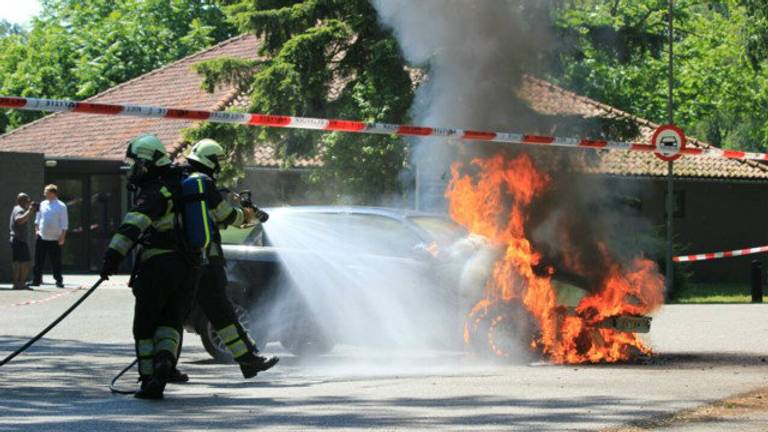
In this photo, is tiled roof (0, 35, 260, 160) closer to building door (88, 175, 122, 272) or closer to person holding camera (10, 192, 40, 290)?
building door (88, 175, 122, 272)

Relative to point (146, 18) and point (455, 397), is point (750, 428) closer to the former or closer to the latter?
point (455, 397)

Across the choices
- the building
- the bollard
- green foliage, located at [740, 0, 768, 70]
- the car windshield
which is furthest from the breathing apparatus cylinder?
green foliage, located at [740, 0, 768, 70]

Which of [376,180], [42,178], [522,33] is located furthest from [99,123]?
[522,33]

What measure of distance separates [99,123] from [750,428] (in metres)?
29.5

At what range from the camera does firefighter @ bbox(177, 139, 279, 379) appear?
406 inches

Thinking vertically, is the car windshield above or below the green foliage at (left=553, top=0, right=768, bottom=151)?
below

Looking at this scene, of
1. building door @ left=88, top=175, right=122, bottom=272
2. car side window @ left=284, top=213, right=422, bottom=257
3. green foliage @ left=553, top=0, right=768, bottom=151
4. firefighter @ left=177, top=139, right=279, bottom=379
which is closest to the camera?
firefighter @ left=177, top=139, right=279, bottom=379

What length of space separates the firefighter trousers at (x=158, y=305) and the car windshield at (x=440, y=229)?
139 inches

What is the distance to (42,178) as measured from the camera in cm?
2769

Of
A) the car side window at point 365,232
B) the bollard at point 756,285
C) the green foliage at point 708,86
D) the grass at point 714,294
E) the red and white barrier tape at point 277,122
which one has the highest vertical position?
the green foliage at point 708,86

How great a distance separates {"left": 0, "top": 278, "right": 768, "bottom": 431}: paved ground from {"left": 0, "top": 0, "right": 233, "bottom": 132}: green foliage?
31.9 m

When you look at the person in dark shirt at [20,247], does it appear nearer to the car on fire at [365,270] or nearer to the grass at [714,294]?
the grass at [714,294]

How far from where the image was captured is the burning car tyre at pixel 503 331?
12.4 m

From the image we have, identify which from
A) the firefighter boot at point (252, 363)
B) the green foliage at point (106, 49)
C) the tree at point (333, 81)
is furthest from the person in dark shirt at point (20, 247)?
the green foliage at point (106, 49)
